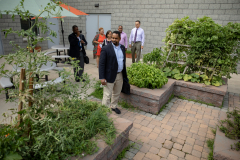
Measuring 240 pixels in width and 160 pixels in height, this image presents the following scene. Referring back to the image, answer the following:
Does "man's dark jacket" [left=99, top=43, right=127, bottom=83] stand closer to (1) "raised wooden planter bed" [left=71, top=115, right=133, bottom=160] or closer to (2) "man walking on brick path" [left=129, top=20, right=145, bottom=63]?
(1) "raised wooden planter bed" [left=71, top=115, right=133, bottom=160]

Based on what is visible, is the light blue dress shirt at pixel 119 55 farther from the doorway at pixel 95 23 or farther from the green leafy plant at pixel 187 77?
the doorway at pixel 95 23

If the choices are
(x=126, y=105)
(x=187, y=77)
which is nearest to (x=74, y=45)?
(x=126, y=105)

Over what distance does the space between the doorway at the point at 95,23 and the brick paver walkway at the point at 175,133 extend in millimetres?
7815

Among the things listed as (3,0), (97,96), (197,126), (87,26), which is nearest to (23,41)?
(87,26)

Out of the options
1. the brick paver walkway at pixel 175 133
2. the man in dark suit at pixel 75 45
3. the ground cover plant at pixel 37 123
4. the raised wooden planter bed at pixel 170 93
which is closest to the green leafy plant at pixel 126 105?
the raised wooden planter bed at pixel 170 93

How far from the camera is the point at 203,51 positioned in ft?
16.2

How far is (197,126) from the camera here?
3.79 m

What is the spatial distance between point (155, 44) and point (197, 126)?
6300 millimetres

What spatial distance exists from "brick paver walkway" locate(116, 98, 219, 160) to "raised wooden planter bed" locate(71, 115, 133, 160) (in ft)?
0.87

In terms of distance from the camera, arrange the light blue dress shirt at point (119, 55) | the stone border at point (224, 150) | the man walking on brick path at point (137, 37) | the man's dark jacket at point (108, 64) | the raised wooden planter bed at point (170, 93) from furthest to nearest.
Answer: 1. the man walking on brick path at point (137, 37)
2. the raised wooden planter bed at point (170, 93)
3. the light blue dress shirt at point (119, 55)
4. the man's dark jacket at point (108, 64)
5. the stone border at point (224, 150)

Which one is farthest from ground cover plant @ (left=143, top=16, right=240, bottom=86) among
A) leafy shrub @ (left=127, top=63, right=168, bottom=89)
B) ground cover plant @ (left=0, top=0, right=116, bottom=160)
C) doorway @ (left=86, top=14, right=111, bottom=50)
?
doorway @ (left=86, top=14, right=111, bottom=50)

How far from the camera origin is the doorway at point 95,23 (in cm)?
1089

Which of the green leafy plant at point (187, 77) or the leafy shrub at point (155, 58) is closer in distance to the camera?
the green leafy plant at point (187, 77)

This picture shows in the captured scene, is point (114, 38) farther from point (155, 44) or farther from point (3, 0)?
point (155, 44)
